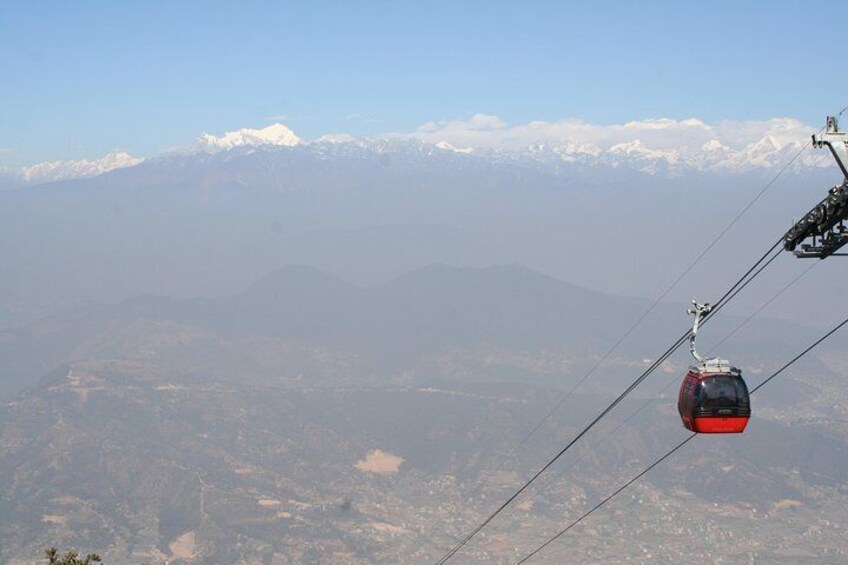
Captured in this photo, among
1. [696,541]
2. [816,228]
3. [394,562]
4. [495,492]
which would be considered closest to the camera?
[816,228]

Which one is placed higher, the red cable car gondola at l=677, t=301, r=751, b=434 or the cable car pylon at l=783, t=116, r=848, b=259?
the cable car pylon at l=783, t=116, r=848, b=259

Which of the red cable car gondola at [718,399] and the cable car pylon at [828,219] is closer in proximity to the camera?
the cable car pylon at [828,219]

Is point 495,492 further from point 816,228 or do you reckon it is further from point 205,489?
point 816,228

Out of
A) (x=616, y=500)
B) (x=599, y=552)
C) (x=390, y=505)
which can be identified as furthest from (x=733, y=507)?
(x=390, y=505)

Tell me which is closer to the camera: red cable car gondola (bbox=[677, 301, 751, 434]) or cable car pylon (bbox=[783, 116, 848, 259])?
cable car pylon (bbox=[783, 116, 848, 259])

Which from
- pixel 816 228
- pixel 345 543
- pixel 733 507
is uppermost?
pixel 816 228

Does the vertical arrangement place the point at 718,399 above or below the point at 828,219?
below

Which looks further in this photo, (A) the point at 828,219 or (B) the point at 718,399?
(B) the point at 718,399

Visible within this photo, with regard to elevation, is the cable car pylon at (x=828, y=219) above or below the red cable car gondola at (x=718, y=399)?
above
